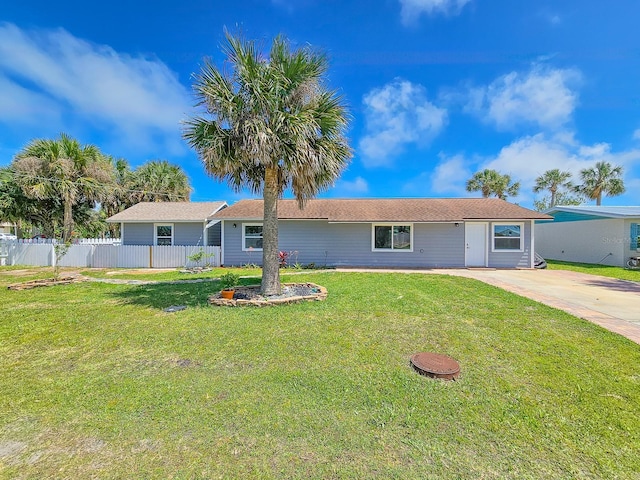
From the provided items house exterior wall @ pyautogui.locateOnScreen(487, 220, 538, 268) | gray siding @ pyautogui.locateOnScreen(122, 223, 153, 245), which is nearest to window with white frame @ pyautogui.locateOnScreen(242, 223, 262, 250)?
gray siding @ pyautogui.locateOnScreen(122, 223, 153, 245)

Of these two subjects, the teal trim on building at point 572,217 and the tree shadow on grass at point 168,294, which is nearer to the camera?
the tree shadow on grass at point 168,294

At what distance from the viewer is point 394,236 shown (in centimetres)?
1448

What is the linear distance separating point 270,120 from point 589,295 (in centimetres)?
1007

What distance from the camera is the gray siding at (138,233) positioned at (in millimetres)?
15891

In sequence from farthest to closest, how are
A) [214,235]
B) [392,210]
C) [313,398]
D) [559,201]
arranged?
[559,201] < [214,235] < [392,210] < [313,398]

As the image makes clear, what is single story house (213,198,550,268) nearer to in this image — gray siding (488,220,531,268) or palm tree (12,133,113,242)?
gray siding (488,220,531,268)

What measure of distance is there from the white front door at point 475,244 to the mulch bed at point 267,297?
393 inches

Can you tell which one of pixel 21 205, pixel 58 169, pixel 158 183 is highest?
pixel 158 183

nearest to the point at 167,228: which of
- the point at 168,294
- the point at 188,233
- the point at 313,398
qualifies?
the point at 188,233

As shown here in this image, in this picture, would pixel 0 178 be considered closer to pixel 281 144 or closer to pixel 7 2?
pixel 7 2

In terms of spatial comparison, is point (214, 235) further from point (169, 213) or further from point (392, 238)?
point (392, 238)

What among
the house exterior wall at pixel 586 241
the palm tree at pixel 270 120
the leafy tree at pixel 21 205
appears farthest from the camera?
the leafy tree at pixel 21 205

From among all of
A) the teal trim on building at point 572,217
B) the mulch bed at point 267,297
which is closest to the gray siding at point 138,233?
the mulch bed at point 267,297

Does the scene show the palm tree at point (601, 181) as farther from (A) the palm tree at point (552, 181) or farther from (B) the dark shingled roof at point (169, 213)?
(B) the dark shingled roof at point (169, 213)
